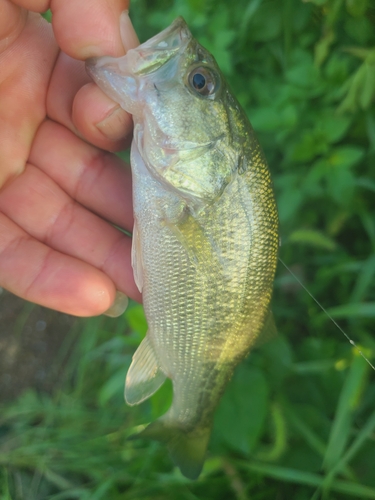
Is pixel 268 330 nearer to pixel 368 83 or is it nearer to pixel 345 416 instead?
pixel 345 416

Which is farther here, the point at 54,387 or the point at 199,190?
the point at 54,387

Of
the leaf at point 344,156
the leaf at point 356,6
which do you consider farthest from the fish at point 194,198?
the leaf at point 356,6

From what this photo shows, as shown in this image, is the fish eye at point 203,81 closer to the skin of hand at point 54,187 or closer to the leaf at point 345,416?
the skin of hand at point 54,187

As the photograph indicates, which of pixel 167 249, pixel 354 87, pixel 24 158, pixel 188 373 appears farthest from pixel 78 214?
pixel 354 87

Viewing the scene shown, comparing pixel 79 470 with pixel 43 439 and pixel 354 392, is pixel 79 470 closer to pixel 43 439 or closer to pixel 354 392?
pixel 43 439

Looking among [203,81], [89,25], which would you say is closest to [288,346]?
[203,81]

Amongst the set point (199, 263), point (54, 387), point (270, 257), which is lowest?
point (54, 387)
